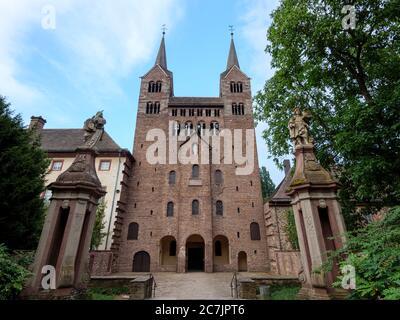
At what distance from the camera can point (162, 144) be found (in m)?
29.2

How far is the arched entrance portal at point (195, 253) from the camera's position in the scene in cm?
2520

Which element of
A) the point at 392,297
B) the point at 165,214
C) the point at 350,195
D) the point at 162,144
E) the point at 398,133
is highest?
the point at 162,144

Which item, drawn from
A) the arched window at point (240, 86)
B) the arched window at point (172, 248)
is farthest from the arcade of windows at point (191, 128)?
the arched window at point (172, 248)

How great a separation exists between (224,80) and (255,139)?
35.7ft

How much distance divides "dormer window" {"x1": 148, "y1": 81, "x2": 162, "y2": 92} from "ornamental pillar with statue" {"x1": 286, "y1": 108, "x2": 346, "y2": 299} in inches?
1135

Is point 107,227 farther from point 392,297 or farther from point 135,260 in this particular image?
point 392,297

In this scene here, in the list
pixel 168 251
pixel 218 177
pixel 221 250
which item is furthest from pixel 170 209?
pixel 221 250

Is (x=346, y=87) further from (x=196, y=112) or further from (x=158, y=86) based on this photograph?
(x=158, y=86)

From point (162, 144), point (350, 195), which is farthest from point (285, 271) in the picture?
point (162, 144)

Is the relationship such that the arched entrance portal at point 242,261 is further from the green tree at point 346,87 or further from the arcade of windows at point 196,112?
the arcade of windows at point 196,112

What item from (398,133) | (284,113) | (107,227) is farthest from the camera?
(107,227)

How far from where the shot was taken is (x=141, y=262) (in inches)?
894

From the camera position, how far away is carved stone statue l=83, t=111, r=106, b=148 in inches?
349

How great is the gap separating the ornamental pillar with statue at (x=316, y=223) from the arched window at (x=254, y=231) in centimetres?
1790
